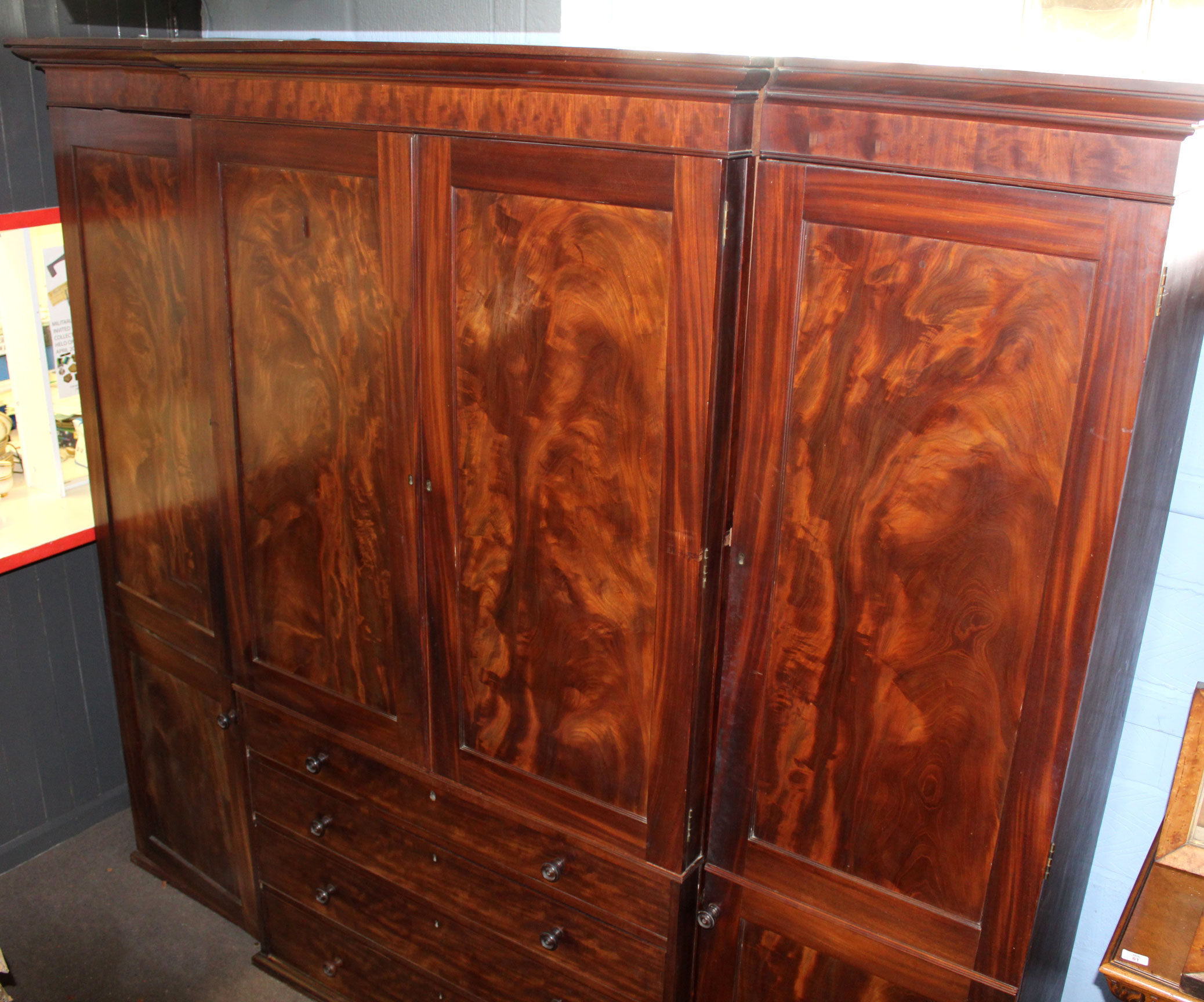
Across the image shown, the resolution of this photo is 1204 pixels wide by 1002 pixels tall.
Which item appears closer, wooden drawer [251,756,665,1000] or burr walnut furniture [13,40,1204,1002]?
burr walnut furniture [13,40,1204,1002]

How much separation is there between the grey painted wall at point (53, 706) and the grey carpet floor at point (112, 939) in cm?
10

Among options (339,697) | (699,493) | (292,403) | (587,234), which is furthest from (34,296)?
(699,493)

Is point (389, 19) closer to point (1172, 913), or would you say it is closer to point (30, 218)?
point (30, 218)

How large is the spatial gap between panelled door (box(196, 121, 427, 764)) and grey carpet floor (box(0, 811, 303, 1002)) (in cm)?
77

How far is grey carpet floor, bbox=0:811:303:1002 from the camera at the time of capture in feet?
7.88

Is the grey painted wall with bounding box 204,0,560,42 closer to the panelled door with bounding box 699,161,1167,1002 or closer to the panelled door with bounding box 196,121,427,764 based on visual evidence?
the panelled door with bounding box 196,121,427,764

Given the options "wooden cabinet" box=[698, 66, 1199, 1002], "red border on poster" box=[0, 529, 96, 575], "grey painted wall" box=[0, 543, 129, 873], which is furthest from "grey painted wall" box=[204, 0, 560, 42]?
"grey painted wall" box=[0, 543, 129, 873]

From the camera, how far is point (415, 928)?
2146 millimetres

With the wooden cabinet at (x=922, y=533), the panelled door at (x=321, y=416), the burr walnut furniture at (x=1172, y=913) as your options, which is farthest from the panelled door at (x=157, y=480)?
the burr walnut furniture at (x=1172, y=913)

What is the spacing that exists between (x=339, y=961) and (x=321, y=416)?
4.08ft

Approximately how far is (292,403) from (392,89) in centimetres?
61

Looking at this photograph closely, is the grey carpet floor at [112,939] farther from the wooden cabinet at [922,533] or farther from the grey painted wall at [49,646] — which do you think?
the wooden cabinet at [922,533]

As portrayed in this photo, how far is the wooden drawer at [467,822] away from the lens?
1.78 meters

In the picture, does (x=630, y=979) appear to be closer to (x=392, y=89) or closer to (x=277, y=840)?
(x=277, y=840)
